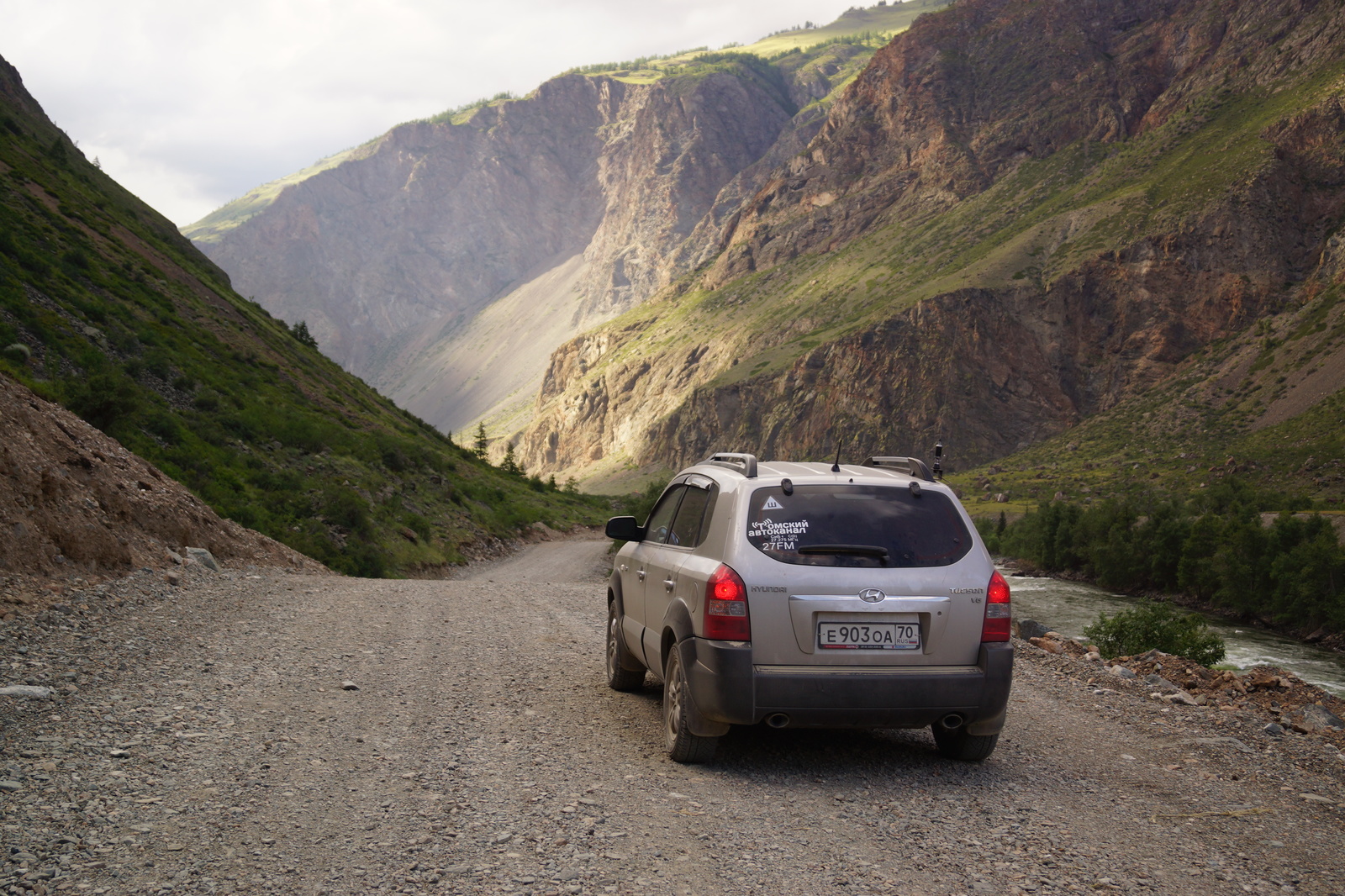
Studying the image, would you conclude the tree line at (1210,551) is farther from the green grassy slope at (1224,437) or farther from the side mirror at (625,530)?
the side mirror at (625,530)

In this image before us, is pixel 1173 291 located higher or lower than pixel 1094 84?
lower

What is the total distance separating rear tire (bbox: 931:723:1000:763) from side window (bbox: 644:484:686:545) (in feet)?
8.59

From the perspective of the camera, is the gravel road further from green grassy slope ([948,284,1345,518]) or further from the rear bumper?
green grassy slope ([948,284,1345,518])

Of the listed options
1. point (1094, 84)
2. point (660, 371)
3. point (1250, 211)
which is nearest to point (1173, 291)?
point (1250, 211)

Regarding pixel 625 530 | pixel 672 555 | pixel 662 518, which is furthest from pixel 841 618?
pixel 625 530

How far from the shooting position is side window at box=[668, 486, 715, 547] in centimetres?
682

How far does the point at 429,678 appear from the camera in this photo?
8.42 metres

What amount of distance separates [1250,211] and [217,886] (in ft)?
438

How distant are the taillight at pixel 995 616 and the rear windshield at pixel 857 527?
0.31 meters

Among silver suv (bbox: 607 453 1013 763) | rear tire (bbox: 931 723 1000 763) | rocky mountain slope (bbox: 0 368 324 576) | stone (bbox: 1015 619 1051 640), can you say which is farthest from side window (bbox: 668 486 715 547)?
stone (bbox: 1015 619 1051 640)

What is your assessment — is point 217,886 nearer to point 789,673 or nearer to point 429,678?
point 789,673

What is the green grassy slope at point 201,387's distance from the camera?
2088 centimetres

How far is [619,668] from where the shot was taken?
27.5 ft

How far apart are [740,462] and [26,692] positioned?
17.4ft
